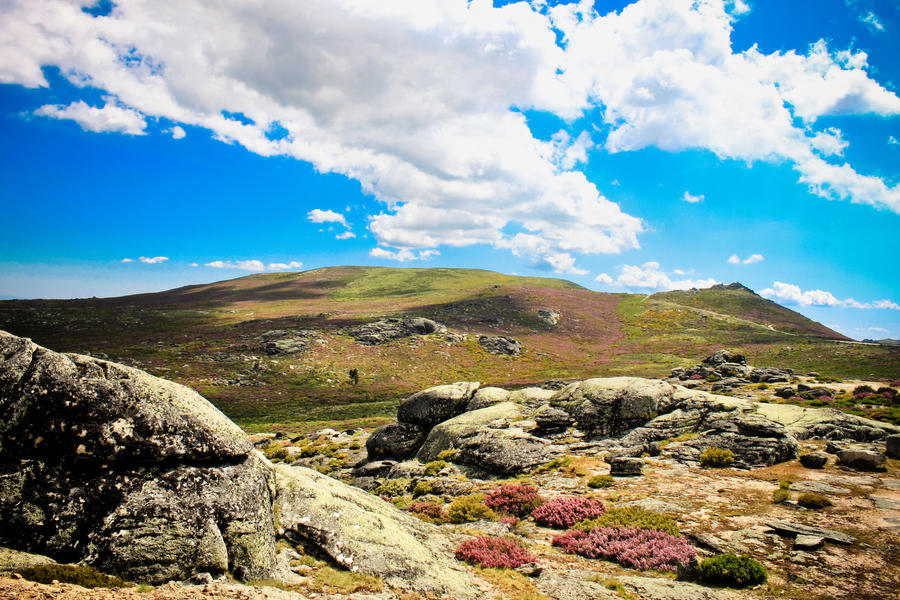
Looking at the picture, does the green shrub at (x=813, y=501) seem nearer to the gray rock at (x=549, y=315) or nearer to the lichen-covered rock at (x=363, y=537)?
the lichen-covered rock at (x=363, y=537)

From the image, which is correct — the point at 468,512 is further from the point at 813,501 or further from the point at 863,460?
the point at 863,460

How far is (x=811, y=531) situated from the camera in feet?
45.4

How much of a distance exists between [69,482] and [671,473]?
25.5 meters

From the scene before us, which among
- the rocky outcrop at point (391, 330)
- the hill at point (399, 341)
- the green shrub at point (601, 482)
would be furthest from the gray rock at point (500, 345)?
the green shrub at point (601, 482)

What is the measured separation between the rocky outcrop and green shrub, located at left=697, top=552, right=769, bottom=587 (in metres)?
86.1

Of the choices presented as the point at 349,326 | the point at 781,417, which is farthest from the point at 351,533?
the point at 349,326

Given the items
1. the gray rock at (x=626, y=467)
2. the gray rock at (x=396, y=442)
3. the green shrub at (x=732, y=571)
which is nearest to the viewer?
the green shrub at (x=732, y=571)

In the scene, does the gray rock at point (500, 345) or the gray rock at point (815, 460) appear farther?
the gray rock at point (500, 345)

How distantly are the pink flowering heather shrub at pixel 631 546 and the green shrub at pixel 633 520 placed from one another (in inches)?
14.4

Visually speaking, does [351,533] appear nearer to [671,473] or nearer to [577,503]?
[577,503]

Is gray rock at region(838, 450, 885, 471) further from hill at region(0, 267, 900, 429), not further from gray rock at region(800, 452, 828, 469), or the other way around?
hill at region(0, 267, 900, 429)

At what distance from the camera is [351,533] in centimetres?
1184

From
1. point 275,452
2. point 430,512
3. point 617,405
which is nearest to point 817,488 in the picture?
point 617,405

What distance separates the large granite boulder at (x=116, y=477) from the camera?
326 inches
